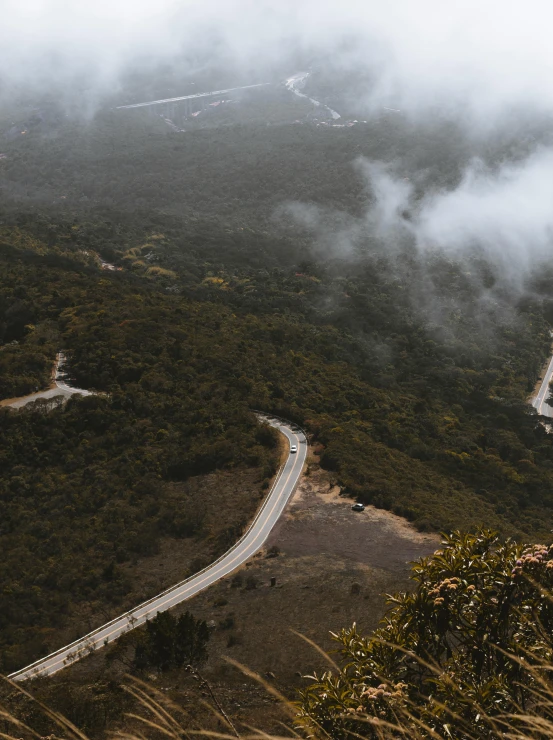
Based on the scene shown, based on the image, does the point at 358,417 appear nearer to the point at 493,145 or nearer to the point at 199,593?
the point at 199,593

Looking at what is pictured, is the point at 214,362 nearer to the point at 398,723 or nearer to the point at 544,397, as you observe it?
the point at 544,397

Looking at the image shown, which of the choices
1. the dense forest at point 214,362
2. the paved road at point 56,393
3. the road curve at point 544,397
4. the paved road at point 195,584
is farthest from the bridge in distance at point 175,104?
the paved road at point 195,584

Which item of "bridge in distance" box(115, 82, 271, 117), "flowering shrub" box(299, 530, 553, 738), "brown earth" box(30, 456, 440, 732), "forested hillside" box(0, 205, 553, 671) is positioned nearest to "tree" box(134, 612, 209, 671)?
"brown earth" box(30, 456, 440, 732)

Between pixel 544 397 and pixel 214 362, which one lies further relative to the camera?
pixel 544 397

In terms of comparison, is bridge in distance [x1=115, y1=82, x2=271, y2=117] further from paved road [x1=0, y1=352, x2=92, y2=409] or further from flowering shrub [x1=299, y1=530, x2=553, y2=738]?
flowering shrub [x1=299, y1=530, x2=553, y2=738]

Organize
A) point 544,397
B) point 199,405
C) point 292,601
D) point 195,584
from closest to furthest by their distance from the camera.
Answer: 1. point 292,601
2. point 195,584
3. point 199,405
4. point 544,397

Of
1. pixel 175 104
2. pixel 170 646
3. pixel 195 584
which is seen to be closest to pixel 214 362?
pixel 195 584

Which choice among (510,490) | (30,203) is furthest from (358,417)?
(30,203)

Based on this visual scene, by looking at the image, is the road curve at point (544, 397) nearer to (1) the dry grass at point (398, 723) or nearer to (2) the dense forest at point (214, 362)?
(2) the dense forest at point (214, 362)
